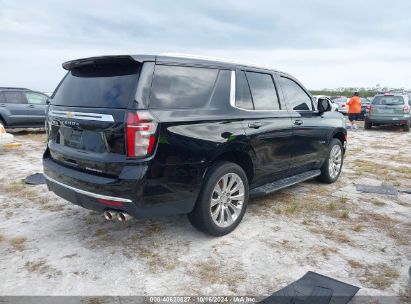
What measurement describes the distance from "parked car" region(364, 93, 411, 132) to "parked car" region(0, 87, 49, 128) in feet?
44.7

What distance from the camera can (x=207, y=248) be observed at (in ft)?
11.7

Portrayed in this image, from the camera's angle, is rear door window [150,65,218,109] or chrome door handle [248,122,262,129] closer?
rear door window [150,65,218,109]

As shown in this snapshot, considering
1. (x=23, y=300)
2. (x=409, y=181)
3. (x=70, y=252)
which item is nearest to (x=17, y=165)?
(x=70, y=252)

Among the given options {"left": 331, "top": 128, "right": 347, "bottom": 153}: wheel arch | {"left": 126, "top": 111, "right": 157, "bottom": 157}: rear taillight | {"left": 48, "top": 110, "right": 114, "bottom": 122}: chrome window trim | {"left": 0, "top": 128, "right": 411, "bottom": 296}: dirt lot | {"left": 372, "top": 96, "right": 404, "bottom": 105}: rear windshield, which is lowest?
{"left": 0, "top": 128, "right": 411, "bottom": 296}: dirt lot

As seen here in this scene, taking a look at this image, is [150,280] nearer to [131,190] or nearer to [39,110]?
[131,190]

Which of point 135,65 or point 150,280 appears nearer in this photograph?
point 150,280

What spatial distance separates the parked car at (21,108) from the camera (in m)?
12.1

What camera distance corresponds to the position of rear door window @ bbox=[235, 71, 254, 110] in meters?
3.97

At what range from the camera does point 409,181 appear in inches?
252

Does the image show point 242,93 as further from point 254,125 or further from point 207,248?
point 207,248

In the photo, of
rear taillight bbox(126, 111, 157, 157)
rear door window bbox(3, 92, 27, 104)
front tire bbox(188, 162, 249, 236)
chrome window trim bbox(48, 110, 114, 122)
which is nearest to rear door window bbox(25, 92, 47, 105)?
rear door window bbox(3, 92, 27, 104)

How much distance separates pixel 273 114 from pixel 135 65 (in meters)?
1.99

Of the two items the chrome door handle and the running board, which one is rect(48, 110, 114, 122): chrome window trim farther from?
the running board

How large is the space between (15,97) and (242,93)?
11.2 meters
